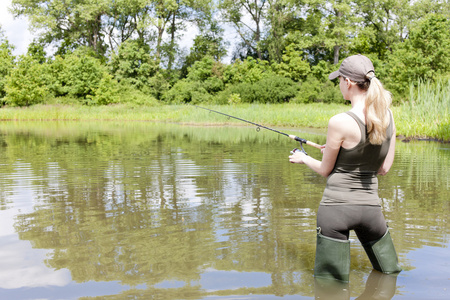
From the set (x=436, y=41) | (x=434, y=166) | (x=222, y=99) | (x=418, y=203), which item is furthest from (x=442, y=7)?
(x=418, y=203)

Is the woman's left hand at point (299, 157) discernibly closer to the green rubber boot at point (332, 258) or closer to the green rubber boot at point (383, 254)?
the green rubber boot at point (332, 258)

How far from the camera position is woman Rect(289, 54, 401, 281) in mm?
3057

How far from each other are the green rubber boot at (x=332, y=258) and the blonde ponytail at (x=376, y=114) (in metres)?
0.74

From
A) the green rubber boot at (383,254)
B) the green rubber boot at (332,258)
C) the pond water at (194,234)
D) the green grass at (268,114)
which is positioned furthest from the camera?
the green grass at (268,114)

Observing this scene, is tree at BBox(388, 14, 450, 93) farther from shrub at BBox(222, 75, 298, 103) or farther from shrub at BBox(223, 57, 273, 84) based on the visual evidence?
shrub at BBox(223, 57, 273, 84)

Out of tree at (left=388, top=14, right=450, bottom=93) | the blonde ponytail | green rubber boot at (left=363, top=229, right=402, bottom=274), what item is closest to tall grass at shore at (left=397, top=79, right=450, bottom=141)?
green rubber boot at (left=363, top=229, right=402, bottom=274)

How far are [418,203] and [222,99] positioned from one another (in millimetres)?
35947

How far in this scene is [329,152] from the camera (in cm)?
315

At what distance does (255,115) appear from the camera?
92.1 ft

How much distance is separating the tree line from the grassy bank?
14.3 ft

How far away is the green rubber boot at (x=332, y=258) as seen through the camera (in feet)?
10.7

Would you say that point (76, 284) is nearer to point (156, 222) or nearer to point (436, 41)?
point (156, 222)

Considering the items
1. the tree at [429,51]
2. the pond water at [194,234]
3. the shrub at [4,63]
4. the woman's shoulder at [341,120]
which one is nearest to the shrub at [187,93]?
the shrub at [4,63]

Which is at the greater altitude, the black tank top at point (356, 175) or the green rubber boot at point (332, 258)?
the black tank top at point (356, 175)
